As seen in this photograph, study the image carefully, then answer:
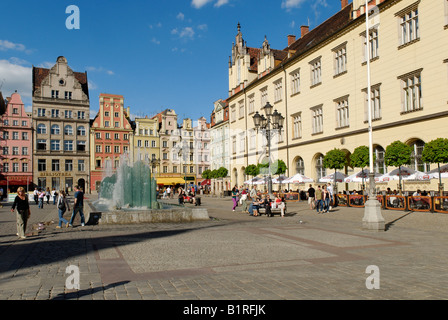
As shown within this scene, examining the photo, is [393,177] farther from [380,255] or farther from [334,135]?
[380,255]

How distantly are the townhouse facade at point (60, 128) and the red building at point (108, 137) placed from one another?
1.40m

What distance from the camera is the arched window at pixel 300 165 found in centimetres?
4094

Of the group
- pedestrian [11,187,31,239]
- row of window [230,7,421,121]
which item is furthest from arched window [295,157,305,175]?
pedestrian [11,187,31,239]

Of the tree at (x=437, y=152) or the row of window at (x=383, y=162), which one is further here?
the row of window at (x=383, y=162)

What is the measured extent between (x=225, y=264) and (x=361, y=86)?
2717 centimetres

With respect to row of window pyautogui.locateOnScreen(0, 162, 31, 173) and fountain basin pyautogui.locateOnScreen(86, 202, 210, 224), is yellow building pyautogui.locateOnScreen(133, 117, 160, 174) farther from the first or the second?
fountain basin pyautogui.locateOnScreen(86, 202, 210, 224)

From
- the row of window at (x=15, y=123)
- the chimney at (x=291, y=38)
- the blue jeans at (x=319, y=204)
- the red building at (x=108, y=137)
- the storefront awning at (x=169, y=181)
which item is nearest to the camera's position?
the blue jeans at (x=319, y=204)

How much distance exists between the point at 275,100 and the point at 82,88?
47705 mm

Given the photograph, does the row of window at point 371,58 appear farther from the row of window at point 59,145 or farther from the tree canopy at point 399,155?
the row of window at point 59,145

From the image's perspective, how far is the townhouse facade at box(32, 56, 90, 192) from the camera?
232ft

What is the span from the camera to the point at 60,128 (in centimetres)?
7262

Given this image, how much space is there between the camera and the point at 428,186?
995 inches

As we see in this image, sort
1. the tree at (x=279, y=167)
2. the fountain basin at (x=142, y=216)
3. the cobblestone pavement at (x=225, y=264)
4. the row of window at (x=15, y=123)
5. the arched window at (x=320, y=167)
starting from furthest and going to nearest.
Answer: the row of window at (x=15, y=123) → the tree at (x=279, y=167) → the arched window at (x=320, y=167) → the fountain basin at (x=142, y=216) → the cobblestone pavement at (x=225, y=264)

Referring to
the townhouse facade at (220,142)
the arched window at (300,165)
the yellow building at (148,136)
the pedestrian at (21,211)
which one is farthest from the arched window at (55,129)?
the pedestrian at (21,211)
